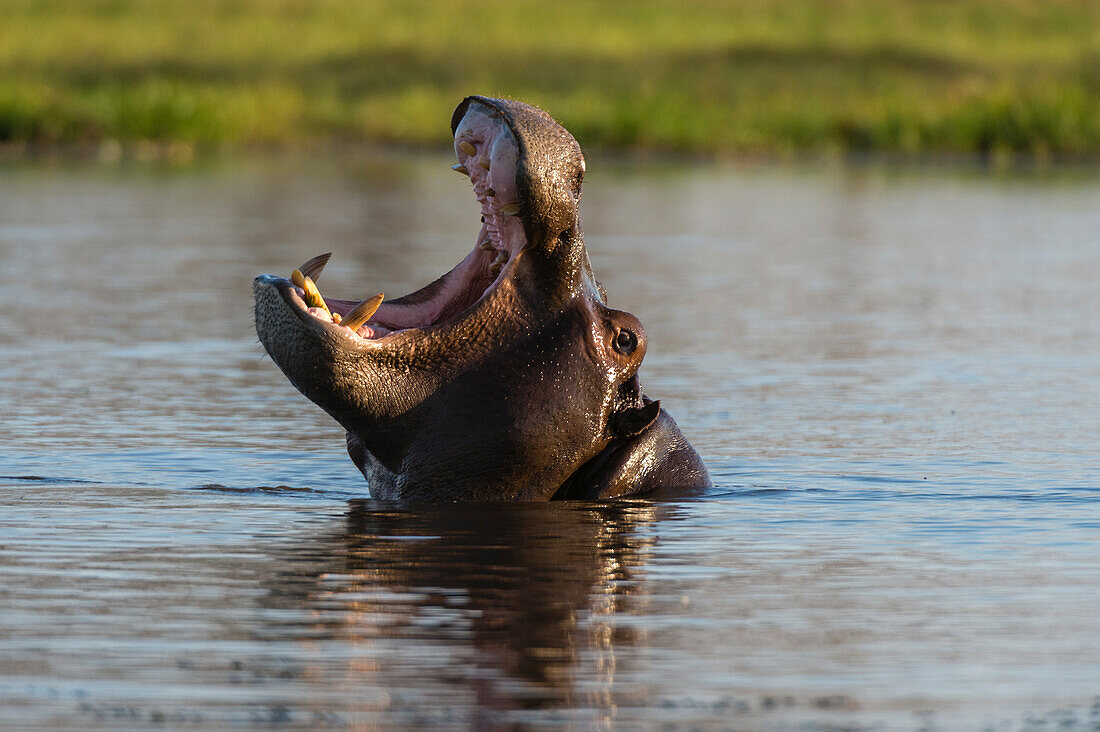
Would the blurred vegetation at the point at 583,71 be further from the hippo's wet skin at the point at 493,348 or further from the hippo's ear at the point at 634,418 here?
the hippo's wet skin at the point at 493,348

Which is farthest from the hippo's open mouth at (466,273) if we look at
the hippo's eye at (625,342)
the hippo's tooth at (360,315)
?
the hippo's eye at (625,342)

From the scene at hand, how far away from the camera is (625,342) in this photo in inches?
268

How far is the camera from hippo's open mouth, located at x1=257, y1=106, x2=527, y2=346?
6.28m

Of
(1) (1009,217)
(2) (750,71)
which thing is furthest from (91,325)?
(2) (750,71)

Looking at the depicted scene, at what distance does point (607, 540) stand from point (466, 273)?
98 cm

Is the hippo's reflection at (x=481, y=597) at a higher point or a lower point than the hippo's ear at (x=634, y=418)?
lower

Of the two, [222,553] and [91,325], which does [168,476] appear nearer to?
[222,553]

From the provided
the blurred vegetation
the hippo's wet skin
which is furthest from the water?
the blurred vegetation

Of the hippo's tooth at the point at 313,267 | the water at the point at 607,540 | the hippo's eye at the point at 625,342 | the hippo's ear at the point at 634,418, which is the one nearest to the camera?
the water at the point at 607,540

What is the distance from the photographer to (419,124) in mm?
39938

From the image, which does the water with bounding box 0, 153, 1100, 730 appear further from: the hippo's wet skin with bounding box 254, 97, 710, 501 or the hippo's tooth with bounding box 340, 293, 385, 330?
the hippo's tooth with bounding box 340, 293, 385, 330

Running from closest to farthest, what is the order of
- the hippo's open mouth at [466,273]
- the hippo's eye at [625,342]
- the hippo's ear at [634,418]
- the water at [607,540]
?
the water at [607,540]
the hippo's open mouth at [466,273]
the hippo's eye at [625,342]
the hippo's ear at [634,418]

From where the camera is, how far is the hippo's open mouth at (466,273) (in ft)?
20.6

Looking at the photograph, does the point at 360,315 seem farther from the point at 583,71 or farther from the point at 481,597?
the point at 583,71
